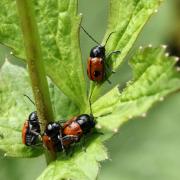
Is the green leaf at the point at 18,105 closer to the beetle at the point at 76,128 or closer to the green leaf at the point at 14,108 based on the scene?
the green leaf at the point at 14,108

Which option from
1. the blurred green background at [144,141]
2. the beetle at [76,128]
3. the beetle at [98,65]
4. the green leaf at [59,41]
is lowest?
the blurred green background at [144,141]

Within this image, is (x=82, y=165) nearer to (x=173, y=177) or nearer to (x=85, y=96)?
(x=85, y=96)

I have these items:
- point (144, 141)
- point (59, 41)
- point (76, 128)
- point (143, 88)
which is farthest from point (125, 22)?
point (144, 141)

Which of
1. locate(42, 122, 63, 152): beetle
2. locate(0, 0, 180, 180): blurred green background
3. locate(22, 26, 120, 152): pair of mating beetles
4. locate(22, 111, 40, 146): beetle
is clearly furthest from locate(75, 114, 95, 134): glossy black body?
locate(0, 0, 180, 180): blurred green background

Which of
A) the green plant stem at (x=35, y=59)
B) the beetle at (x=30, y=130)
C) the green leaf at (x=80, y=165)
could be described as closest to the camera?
the green plant stem at (x=35, y=59)

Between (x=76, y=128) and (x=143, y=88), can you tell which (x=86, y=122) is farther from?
(x=143, y=88)

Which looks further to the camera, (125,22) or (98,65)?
(98,65)

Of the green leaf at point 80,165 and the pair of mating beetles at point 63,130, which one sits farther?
the pair of mating beetles at point 63,130

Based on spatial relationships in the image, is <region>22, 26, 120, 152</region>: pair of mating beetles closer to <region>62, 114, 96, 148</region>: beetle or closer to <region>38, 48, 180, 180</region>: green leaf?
<region>62, 114, 96, 148</region>: beetle

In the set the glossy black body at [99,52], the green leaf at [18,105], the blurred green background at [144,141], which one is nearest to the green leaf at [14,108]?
the green leaf at [18,105]

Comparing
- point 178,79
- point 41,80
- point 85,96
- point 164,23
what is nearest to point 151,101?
point 178,79
